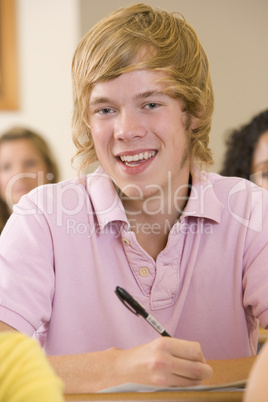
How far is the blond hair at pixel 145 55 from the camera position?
3.38 feet

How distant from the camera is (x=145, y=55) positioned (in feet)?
3.40

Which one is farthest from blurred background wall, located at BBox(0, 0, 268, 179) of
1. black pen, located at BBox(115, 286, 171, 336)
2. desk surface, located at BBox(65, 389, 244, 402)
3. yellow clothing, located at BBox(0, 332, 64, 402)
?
yellow clothing, located at BBox(0, 332, 64, 402)

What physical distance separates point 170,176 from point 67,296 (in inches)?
11.9

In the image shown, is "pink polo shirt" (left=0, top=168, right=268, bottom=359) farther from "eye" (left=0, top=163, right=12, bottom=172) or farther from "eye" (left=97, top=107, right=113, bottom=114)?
"eye" (left=0, top=163, right=12, bottom=172)

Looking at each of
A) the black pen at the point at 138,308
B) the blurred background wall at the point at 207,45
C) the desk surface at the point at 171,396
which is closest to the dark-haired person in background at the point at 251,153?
the blurred background wall at the point at 207,45

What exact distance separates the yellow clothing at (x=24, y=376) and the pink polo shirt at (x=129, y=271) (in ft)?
1.78

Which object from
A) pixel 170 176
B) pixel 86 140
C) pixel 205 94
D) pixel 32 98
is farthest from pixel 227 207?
pixel 32 98

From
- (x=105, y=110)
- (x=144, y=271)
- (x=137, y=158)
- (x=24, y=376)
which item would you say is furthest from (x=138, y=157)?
(x=24, y=376)

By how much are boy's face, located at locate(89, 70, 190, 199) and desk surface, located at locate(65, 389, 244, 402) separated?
0.52m

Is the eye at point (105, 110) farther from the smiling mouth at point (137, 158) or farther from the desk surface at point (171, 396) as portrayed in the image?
the desk surface at point (171, 396)

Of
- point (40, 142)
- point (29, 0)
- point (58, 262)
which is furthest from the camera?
point (29, 0)

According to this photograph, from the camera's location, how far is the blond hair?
1.03 metres

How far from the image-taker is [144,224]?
115 cm

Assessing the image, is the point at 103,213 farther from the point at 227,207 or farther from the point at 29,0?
the point at 29,0
